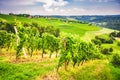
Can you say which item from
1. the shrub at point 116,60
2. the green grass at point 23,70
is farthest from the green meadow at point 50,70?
the shrub at point 116,60

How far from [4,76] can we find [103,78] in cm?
2756

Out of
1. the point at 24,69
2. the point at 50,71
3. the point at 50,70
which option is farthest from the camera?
the point at 50,70

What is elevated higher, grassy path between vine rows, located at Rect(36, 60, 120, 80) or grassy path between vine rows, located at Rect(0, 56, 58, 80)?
grassy path between vine rows, located at Rect(0, 56, 58, 80)

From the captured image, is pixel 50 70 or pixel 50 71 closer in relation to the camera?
pixel 50 71

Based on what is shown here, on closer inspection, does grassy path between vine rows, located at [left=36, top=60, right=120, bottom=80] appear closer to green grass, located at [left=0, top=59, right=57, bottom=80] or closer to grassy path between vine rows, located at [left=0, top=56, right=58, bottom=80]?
green grass, located at [left=0, top=59, right=57, bottom=80]

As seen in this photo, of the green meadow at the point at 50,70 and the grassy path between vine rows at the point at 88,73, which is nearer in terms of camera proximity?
the green meadow at the point at 50,70

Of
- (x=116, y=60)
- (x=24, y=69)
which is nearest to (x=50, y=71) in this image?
(x=24, y=69)

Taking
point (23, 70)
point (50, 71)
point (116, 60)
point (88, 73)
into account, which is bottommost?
point (88, 73)

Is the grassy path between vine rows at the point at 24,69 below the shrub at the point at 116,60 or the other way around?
the other way around

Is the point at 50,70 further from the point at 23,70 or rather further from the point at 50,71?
the point at 23,70

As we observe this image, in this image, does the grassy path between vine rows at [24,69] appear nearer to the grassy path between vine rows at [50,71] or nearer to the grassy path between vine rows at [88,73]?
the grassy path between vine rows at [50,71]

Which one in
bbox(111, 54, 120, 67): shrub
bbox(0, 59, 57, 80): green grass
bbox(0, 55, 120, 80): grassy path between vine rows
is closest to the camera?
bbox(0, 59, 57, 80): green grass

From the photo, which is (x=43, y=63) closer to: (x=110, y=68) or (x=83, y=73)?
(x=83, y=73)

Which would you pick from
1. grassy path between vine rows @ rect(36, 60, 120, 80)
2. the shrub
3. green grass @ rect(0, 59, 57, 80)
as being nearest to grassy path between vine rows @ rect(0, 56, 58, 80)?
green grass @ rect(0, 59, 57, 80)
